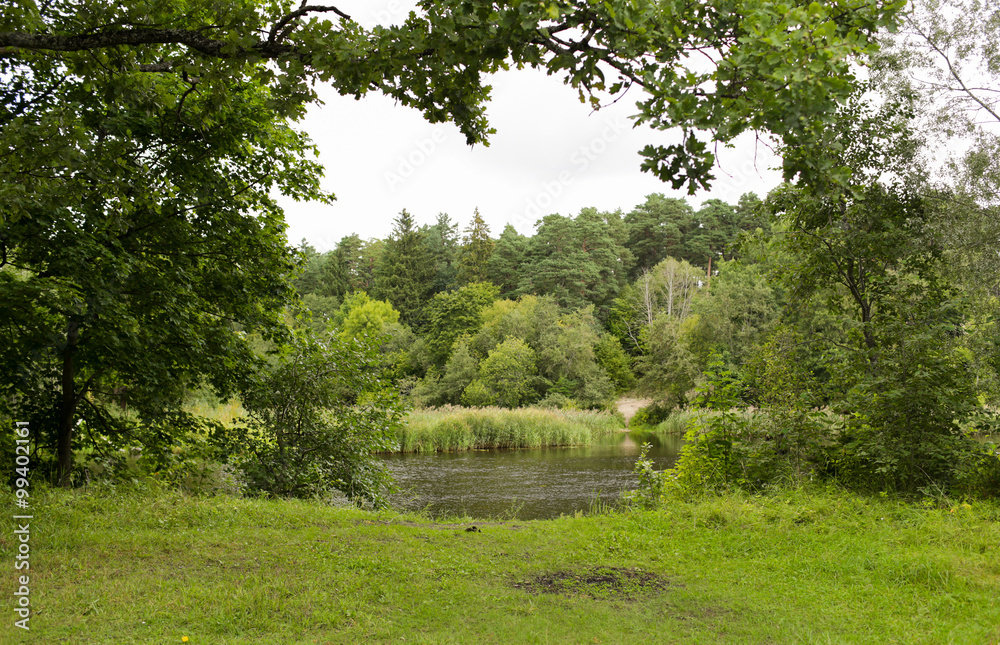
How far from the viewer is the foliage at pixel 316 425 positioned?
8.86 metres

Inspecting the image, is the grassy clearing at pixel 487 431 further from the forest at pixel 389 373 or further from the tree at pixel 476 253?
the tree at pixel 476 253

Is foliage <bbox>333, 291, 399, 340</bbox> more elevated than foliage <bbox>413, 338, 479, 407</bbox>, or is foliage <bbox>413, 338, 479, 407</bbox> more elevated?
foliage <bbox>333, 291, 399, 340</bbox>

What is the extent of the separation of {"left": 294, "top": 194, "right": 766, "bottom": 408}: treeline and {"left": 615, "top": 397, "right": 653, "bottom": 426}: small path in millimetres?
1368

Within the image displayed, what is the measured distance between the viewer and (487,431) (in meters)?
24.2

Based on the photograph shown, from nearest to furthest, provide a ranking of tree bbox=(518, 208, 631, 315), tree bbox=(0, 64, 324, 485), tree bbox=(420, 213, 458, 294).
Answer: tree bbox=(0, 64, 324, 485) → tree bbox=(518, 208, 631, 315) → tree bbox=(420, 213, 458, 294)

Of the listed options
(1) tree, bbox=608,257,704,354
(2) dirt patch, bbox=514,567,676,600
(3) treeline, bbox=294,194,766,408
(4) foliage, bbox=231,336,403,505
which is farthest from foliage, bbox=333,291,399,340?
(2) dirt patch, bbox=514,567,676,600

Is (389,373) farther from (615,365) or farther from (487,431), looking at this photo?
(615,365)

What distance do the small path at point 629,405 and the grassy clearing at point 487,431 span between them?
1387 cm

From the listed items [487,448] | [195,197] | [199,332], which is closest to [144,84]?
[195,197]

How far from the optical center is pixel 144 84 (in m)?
5.32

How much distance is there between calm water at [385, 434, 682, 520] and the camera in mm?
12219
